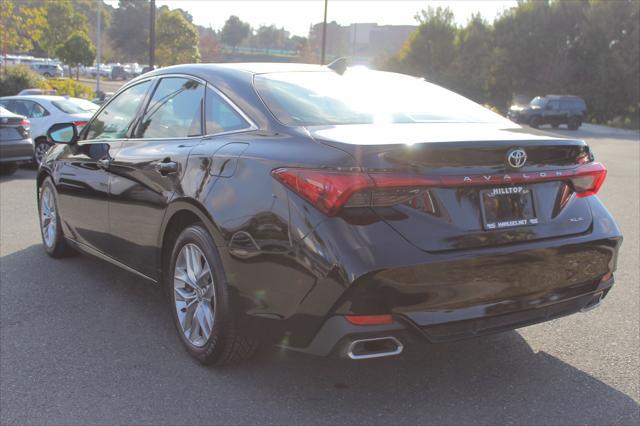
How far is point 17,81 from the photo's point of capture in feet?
86.1

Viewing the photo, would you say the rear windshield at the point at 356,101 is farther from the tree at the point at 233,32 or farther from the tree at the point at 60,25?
the tree at the point at 233,32

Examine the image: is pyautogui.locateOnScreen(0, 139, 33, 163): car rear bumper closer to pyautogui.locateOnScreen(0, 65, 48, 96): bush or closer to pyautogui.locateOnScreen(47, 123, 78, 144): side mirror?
pyautogui.locateOnScreen(47, 123, 78, 144): side mirror

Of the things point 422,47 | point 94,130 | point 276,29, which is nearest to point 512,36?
point 422,47

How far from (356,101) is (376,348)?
149cm

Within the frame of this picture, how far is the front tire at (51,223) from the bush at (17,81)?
22.1 m

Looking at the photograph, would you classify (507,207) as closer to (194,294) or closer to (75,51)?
(194,294)

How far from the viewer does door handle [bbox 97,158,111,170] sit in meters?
4.56

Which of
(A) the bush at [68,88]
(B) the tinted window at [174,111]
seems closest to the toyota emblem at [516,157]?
(B) the tinted window at [174,111]

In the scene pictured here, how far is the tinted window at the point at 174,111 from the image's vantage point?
3957 millimetres

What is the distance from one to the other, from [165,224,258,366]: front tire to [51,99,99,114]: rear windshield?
1114 cm

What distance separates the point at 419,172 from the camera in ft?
9.46

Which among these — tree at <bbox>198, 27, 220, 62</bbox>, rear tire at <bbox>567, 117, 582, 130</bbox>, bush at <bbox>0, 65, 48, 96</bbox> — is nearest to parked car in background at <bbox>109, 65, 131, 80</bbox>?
tree at <bbox>198, 27, 220, 62</bbox>

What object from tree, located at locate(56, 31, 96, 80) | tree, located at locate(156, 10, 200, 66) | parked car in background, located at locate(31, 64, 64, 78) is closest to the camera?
tree, located at locate(156, 10, 200, 66)

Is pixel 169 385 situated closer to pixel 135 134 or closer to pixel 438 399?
pixel 438 399
